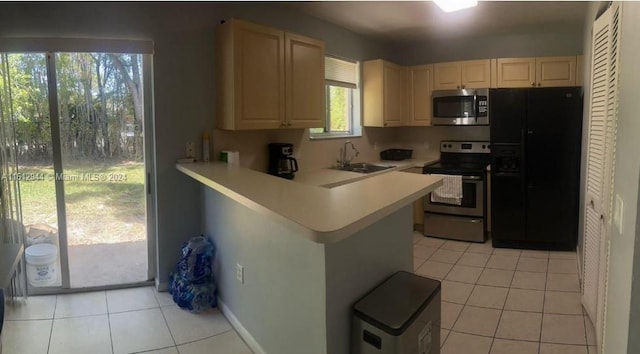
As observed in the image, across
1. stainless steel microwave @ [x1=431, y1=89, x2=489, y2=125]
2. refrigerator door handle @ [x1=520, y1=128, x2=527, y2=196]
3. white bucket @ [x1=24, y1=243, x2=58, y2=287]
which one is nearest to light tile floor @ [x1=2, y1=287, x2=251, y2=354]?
white bucket @ [x1=24, y1=243, x2=58, y2=287]

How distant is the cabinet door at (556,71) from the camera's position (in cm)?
468

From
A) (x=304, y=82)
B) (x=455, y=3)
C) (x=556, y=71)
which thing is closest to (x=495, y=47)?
(x=556, y=71)

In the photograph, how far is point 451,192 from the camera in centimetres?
479

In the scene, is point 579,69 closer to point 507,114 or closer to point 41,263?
point 507,114

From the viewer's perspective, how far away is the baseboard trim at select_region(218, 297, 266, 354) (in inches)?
96.8

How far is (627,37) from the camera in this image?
4.99 ft

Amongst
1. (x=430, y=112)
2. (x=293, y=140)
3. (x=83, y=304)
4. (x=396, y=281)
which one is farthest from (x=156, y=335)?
(x=430, y=112)

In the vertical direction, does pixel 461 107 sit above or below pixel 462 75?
below

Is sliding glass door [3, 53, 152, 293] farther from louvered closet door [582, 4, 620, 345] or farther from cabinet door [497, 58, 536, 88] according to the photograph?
cabinet door [497, 58, 536, 88]

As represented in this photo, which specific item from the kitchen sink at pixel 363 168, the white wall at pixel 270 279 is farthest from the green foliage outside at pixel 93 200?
the kitchen sink at pixel 363 168

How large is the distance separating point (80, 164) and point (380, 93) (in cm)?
329

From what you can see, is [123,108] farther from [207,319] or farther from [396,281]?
[396,281]

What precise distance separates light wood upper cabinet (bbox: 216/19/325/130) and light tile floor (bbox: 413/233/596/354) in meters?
1.92

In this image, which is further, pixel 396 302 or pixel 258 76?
pixel 258 76
